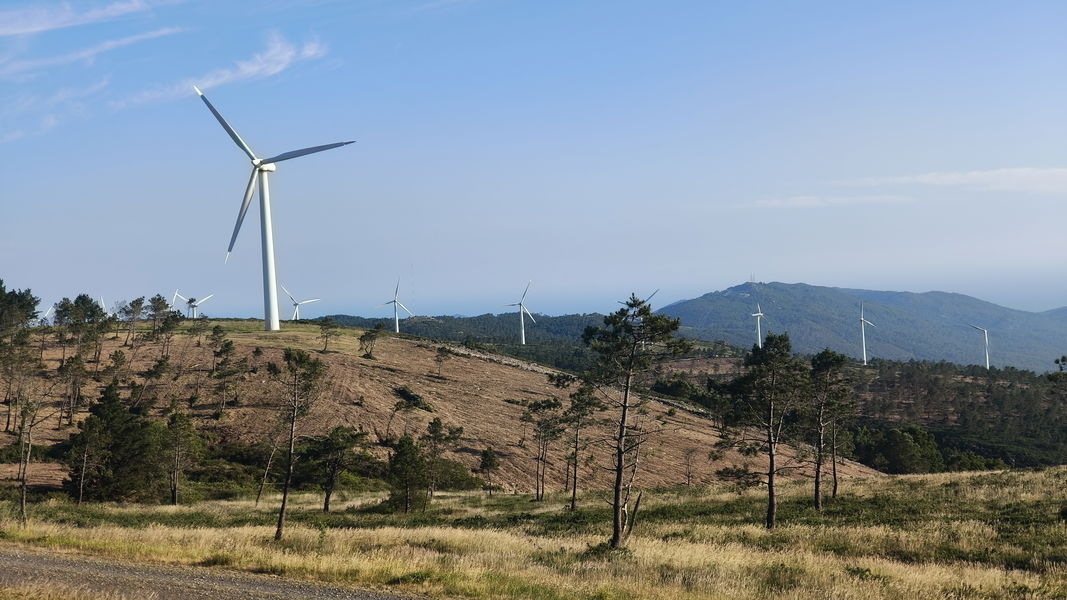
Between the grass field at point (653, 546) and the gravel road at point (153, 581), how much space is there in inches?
50.9

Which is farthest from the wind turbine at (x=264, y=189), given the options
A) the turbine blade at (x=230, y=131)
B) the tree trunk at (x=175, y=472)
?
the tree trunk at (x=175, y=472)

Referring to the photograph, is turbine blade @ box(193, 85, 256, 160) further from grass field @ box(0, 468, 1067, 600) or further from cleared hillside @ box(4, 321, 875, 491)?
grass field @ box(0, 468, 1067, 600)

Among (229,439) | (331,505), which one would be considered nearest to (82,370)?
(229,439)

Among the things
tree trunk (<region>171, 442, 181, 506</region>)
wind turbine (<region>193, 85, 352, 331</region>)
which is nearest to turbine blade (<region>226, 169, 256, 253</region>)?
wind turbine (<region>193, 85, 352, 331</region>)

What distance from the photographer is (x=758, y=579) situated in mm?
22391

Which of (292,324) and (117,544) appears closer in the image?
(117,544)

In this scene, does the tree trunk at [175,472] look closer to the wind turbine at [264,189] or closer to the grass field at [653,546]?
the grass field at [653,546]

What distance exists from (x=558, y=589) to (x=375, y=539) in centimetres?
1407

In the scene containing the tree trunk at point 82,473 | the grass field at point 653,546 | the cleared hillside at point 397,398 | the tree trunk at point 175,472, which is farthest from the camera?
the cleared hillside at point 397,398

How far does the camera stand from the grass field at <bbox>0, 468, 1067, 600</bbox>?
20.9 metres

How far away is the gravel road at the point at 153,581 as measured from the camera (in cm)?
1738

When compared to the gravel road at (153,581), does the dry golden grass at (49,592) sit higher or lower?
higher

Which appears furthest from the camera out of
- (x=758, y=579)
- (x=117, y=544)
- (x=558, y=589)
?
(x=117, y=544)

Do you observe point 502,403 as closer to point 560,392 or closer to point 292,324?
point 560,392
